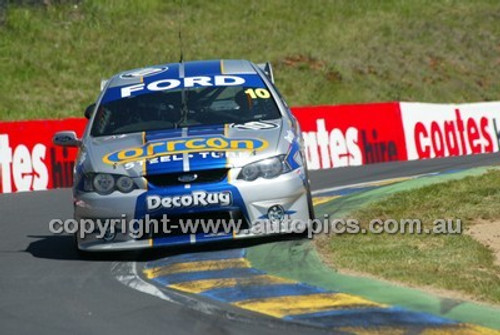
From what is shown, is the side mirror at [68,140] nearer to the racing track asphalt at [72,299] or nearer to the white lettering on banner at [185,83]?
the white lettering on banner at [185,83]

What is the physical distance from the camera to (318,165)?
63.8 feet

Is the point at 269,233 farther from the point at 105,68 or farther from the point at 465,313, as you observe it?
the point at 105,68

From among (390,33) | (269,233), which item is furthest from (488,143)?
(390,33)

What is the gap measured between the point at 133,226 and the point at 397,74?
2681 cm

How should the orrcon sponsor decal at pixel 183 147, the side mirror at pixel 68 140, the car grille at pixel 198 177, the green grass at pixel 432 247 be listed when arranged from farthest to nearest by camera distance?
the side mirror at pixel 68 140 < the orrcon sponsor decal at pixel 183 147 < the car grille at pixel 198 177 < the green grass at pixel 432 247

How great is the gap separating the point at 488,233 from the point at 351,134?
9.86 m

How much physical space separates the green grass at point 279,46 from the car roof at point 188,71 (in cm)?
1721

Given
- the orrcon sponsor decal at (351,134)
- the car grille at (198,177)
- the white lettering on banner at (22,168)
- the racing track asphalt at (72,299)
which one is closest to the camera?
the racing track asphalt at (72,299)

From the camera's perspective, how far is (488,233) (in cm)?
1038

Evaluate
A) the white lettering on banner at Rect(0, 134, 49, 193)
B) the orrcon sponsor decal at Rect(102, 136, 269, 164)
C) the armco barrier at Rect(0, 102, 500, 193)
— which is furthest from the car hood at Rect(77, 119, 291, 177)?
the armco barrier at Rect(0, 102, 500, 193)

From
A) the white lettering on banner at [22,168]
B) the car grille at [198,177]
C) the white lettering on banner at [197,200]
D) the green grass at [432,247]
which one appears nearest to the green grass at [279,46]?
the white lettering on banner at [22,168]

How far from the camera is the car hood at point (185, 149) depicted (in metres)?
9.66

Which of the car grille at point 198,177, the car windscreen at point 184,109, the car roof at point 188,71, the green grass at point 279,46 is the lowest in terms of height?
the car grille at point 198,177

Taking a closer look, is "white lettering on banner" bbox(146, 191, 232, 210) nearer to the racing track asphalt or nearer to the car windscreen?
the racing track asphalt
